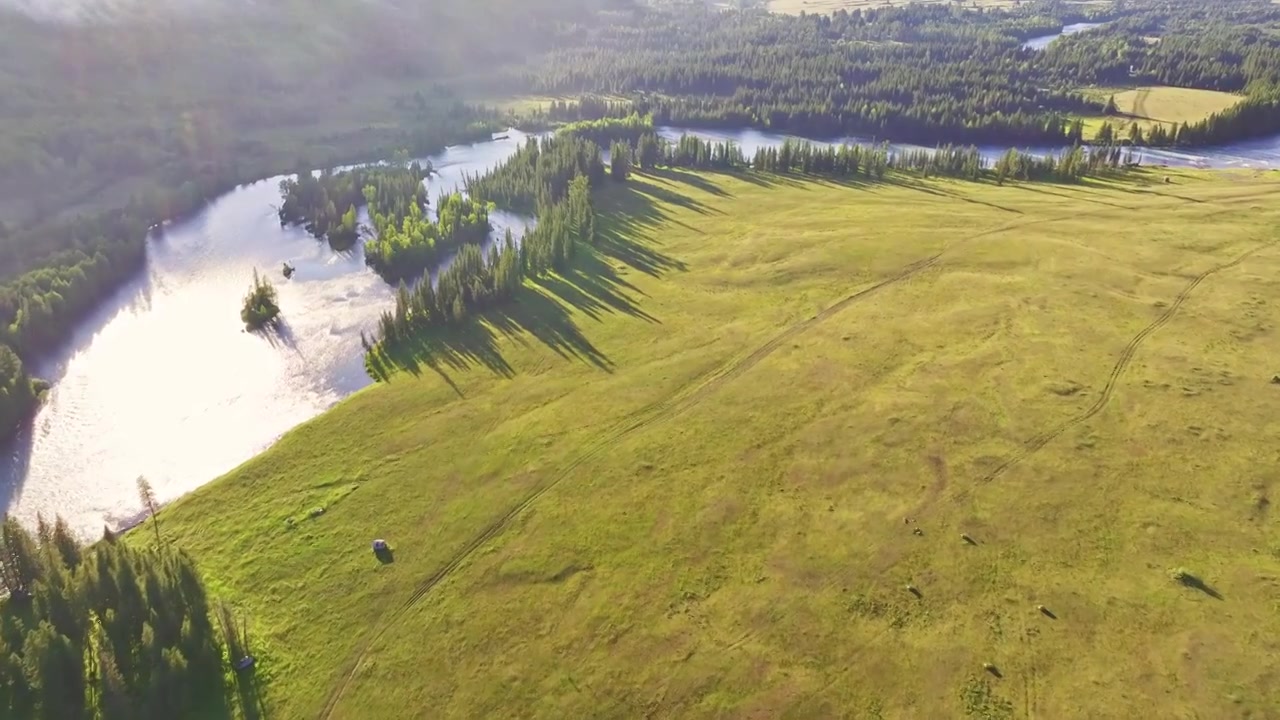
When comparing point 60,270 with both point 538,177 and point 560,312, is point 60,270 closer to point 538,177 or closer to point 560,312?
point 560,312

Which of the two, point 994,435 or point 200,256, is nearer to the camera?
point 994,435

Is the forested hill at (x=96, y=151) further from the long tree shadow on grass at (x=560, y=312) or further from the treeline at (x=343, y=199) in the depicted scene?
the long tree shadow on grass at (x=560, y=312)

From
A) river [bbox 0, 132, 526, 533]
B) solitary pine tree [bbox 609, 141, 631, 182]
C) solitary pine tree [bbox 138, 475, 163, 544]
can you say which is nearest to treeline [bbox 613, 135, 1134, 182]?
solitary pine tree [bbox 609, 141, 631, 182]

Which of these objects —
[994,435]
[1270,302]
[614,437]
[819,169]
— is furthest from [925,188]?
[614,437]

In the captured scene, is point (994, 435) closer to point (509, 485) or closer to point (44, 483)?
point (509, 485)

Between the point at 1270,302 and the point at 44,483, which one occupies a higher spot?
the point at 1270,302

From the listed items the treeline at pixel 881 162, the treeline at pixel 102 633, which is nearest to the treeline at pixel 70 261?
the treeline at pixel 102 633

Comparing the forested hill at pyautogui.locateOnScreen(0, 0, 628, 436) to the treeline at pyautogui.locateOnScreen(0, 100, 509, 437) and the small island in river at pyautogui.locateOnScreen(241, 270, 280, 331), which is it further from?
the small island in river at pyautogui.locateOnScreen(241, 270, 280, 331)
